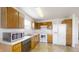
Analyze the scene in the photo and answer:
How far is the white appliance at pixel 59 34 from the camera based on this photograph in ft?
6.39

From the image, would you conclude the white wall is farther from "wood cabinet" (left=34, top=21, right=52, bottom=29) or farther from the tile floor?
"wood cabinet" (left=34, top=21, right=52, bottom=29)

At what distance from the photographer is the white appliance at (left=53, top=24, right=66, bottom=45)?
6.39ft

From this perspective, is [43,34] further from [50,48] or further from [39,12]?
[39,12]

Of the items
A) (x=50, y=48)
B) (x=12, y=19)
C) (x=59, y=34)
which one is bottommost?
(x=50, y=48)

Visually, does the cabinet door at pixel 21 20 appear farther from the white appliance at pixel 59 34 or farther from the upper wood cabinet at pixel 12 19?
the white appliance at pixel 59 34

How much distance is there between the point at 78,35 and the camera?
1.79 metres

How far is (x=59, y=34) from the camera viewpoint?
1.97 metres

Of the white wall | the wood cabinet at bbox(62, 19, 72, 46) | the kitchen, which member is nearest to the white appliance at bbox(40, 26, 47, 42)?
the kitchen

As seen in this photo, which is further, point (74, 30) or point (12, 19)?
point (12, 19)

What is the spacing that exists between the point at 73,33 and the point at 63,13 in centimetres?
41

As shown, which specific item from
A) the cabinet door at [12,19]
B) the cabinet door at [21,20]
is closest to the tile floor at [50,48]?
the cabinet door at [21,20]

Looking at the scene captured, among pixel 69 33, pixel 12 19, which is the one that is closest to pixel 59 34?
pixel 69 33

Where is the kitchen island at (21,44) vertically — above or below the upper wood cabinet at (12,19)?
below
